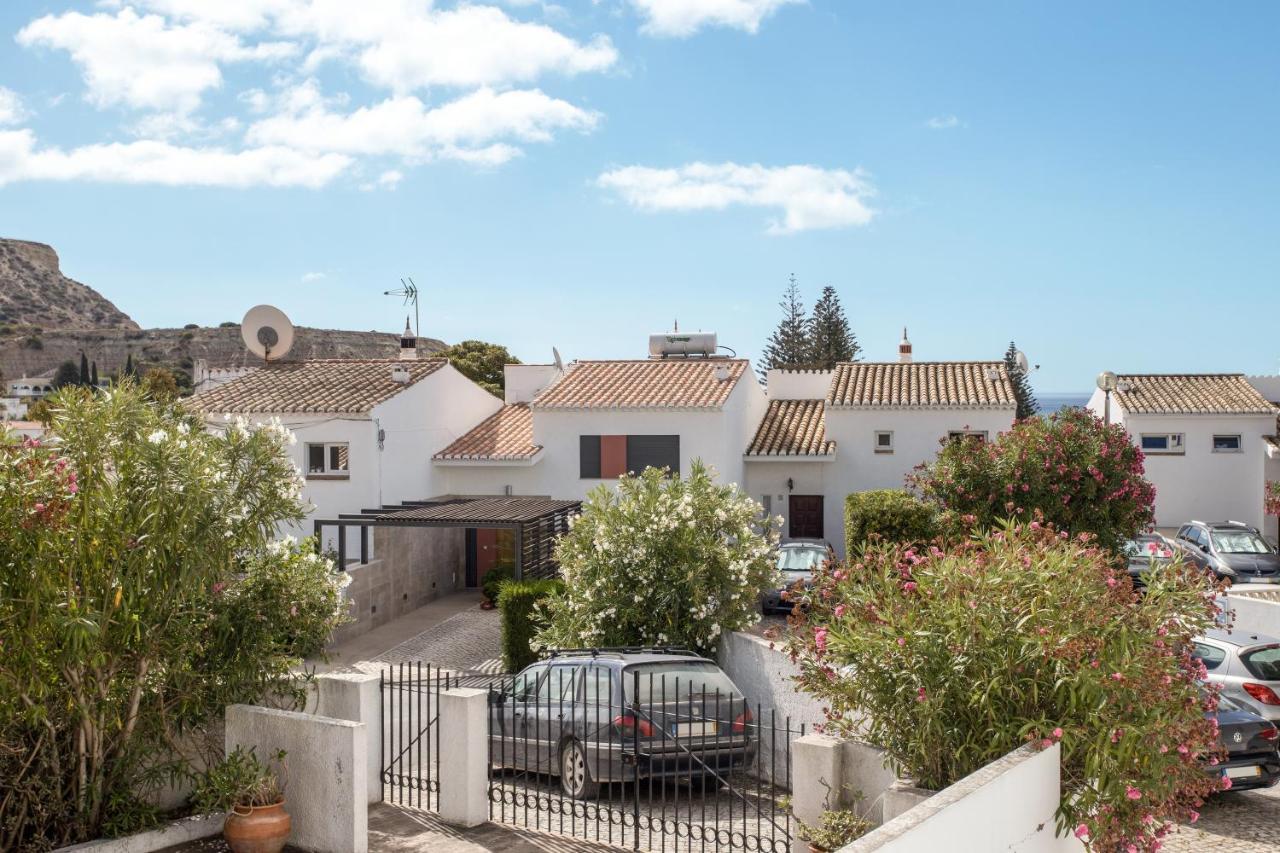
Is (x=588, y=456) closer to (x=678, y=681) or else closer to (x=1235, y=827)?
(x=678, y=681)

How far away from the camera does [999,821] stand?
6785mm

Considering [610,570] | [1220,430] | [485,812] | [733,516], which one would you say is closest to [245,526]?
[485,812]

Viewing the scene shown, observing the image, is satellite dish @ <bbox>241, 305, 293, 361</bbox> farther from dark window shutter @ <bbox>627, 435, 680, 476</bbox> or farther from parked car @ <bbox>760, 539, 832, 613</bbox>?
parked car @ <bbox>760, 539, 832, 613</bbox>

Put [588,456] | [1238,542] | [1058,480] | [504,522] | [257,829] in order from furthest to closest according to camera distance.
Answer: [588,456] → [1238,542] → [504,522] → [1058,480] → [257,829]

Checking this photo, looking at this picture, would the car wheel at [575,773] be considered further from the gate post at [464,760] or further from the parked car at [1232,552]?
the parked car at [1232,552]

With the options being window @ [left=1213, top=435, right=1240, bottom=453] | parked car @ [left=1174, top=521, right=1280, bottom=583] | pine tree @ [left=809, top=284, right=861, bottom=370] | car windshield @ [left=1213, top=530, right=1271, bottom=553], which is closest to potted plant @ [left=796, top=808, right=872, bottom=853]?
parked car @ [left=1174, top=521, right=1280, bottom=583]

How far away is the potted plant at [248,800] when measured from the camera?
929 cm

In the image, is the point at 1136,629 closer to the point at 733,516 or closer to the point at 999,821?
the point at 999,821

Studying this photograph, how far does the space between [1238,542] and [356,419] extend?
73.1ft

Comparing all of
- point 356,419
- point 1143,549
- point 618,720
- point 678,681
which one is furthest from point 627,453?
point 618,720

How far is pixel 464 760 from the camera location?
1041 centimetres

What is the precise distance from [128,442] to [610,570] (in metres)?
7.55

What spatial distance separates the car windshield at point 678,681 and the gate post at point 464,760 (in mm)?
1855

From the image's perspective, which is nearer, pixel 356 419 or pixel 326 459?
pixel 356 419
